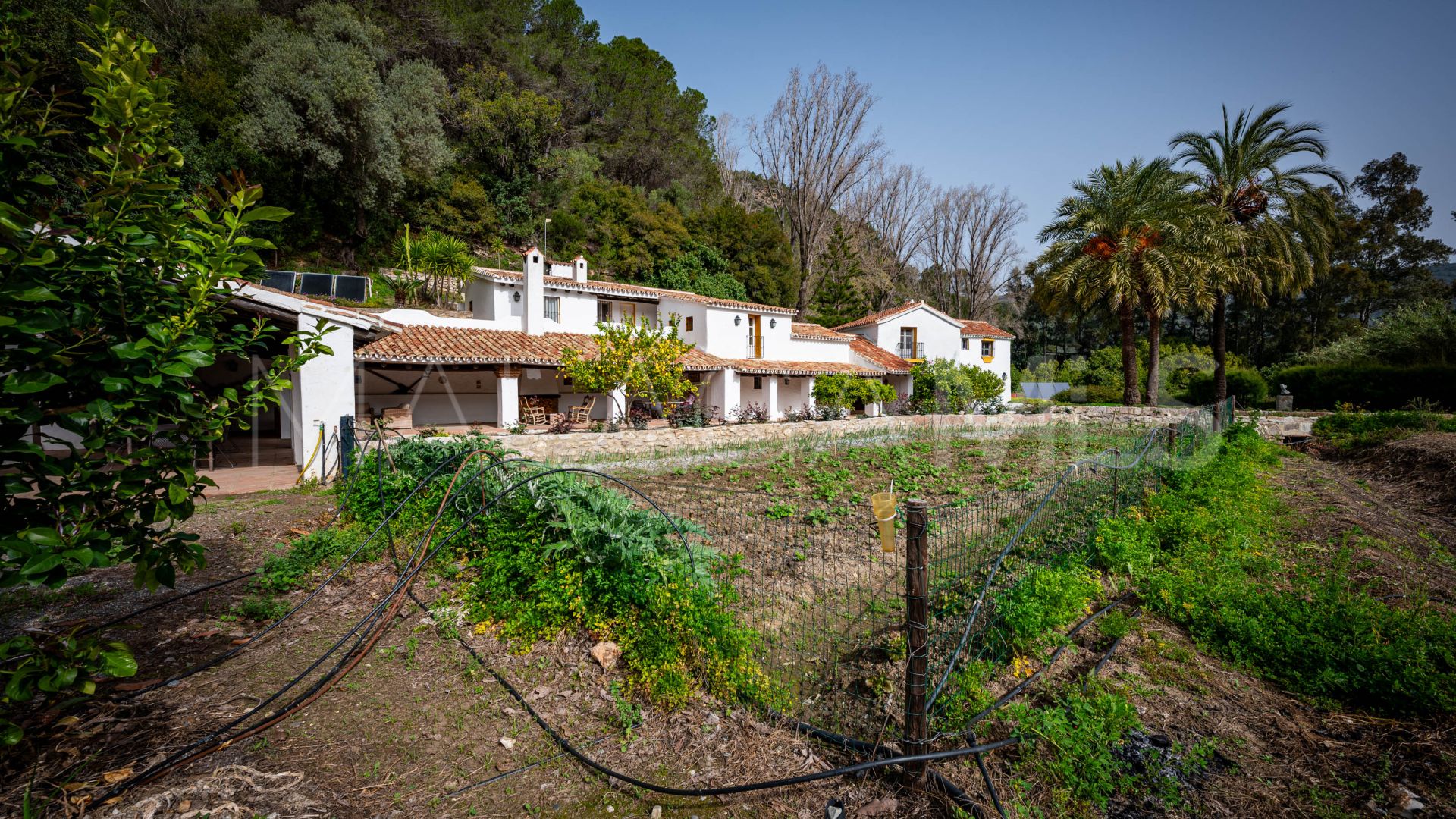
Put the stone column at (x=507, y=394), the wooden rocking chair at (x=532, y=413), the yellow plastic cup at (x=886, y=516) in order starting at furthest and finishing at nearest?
the wooden rocking chair at (x=532, y=413), the stone column at (x=507, y=394), the yellow plastic cup at (x=886, y=516)

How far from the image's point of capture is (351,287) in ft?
70.2

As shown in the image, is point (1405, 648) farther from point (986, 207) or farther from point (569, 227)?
point (986, 207)

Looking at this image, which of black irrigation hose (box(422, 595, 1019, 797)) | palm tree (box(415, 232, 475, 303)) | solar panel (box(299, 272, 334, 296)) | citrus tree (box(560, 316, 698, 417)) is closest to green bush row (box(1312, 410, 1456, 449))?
citrus tree (box(560, 316, 698, 417))

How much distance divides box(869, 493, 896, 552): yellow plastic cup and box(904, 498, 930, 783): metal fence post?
10 centimetres

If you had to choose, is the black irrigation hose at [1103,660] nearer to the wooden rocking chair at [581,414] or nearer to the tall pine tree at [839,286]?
the wooden rocking chair at [581,414]

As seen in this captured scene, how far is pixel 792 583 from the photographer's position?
244 inches

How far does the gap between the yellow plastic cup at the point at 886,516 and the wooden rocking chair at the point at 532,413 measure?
17083 millimetres

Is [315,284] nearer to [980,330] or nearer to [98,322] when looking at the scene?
[98,322]

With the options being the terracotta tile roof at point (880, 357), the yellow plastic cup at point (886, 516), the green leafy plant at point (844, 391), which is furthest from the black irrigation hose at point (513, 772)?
the terracotta tile roof at point (880, 357)

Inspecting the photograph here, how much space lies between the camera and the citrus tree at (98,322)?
2.21m

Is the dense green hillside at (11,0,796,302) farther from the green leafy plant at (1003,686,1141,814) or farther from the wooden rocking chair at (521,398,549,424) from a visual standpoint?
the green leafy plant at (1003,686,1141,814)

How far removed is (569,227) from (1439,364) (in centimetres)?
3669

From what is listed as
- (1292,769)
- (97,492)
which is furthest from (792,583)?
(97,492)

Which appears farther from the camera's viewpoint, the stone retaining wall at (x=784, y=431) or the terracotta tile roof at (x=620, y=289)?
the terracotta tile roof at (x=620, y=289)
